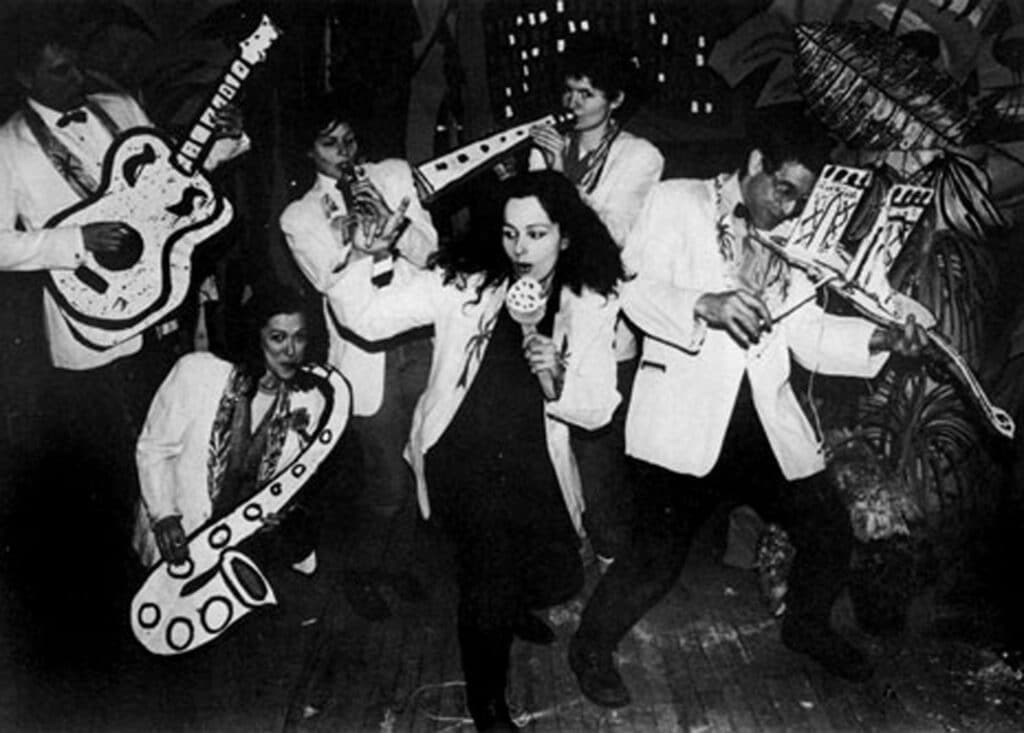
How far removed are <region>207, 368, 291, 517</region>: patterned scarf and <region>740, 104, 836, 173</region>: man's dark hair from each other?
6.79ft

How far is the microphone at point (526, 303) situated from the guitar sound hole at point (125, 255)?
1381 millimetres

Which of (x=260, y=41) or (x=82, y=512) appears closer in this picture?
(x=260, y=41)

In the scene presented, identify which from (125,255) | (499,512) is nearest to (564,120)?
(499,512)

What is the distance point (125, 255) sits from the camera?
4.82 meters

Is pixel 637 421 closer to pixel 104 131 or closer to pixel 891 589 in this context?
pixel 891 589

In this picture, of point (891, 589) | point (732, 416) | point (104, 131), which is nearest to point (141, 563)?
point (104, 131)

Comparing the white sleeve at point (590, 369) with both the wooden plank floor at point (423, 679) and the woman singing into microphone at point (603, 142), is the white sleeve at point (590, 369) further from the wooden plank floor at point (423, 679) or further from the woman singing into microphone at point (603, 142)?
the wooden plank floor at point (423, 679)

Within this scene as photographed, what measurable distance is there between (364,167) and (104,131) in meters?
0.96

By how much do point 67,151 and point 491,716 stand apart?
8.61 feet

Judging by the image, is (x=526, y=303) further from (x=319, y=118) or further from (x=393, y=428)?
(x=319, y=118)

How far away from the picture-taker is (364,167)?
482 centimetres

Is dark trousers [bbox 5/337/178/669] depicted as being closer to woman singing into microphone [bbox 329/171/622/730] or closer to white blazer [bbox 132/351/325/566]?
white blazer [bbox 132/351/325/566]

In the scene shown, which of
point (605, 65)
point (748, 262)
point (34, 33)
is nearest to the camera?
point (34, 33)

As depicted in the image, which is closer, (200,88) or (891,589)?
(200,88)
